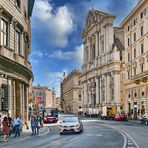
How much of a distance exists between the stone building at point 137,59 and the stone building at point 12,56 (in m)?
28.5

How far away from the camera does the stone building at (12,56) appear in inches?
1083

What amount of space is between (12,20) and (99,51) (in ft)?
252

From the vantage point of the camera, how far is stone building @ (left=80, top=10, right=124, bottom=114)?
305 feet

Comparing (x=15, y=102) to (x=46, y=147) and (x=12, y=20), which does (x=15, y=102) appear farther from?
(x=46, y=147)

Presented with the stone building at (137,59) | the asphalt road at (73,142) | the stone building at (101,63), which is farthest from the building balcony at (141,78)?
the asphalt road at (73,142)

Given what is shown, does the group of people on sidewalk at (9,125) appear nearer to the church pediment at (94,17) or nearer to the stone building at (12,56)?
the stone building at (12,56)

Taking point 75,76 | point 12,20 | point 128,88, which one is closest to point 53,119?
point 128,88

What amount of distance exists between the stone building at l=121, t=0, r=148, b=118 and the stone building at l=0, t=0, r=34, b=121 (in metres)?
28.5

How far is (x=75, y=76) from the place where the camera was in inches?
6068

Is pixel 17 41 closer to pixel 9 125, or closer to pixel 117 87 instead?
pixel 9 125

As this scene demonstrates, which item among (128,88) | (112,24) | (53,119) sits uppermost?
(112,24)

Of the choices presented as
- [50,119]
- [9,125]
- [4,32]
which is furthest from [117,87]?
[9,125]

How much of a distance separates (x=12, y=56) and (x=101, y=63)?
243ft

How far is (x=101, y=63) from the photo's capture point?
102750 millimetres
